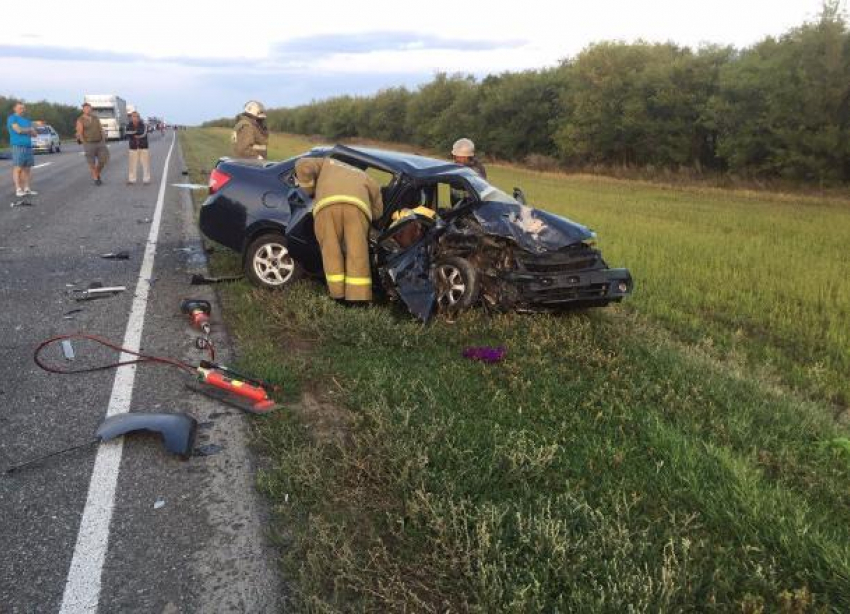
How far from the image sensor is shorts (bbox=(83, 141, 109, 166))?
1597 cm

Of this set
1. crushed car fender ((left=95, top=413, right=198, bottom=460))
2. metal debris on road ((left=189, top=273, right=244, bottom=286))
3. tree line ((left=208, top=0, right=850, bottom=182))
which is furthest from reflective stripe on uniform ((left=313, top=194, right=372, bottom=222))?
tree line ((left=208, top=0, right=850, bottom=182))

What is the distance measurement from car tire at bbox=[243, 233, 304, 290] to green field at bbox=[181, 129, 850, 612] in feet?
0.72

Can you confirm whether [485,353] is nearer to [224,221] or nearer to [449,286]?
[449,286]

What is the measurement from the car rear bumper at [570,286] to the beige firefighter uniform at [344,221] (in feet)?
4.24

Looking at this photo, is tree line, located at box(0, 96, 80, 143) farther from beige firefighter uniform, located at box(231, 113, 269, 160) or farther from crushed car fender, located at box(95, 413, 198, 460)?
crushed car fender, located at box(95, 413, 198, 460)

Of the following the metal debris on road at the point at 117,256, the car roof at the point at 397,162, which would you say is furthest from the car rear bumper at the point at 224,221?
the metal debris on road at the point at 117,256

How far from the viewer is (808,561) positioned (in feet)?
8.96

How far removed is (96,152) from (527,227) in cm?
1424

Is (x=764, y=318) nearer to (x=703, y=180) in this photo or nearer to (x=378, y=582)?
(x=378, y=582)

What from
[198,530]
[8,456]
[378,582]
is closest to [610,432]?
[378,582]

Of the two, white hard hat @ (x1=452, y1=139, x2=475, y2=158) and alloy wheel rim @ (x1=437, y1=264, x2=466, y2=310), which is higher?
white hard hat @ (x1=452, y1=139, x2=475, y2=158)

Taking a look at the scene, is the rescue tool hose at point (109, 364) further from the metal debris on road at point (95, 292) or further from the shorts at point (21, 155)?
the shorts at point (21, 155)

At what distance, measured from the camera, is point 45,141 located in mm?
31000

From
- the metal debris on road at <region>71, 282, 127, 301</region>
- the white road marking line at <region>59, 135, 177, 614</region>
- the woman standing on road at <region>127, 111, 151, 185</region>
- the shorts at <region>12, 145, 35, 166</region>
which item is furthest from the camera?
the woman standing on road at <region>127, 111, 151, 185</region>
